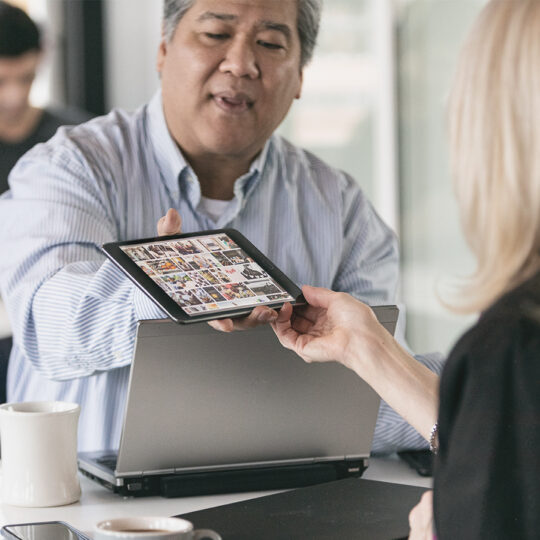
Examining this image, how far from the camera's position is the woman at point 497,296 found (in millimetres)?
797

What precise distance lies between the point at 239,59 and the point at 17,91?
2.61m

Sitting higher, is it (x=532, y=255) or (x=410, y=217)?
(x=532, y=255)

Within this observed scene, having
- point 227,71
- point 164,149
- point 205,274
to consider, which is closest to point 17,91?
point 164,149

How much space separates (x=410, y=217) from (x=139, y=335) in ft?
10.4

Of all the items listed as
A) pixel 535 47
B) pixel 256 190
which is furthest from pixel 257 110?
pixel 535 47

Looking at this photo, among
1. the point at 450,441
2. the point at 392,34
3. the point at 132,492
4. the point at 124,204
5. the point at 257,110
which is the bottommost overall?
the point at 132,492

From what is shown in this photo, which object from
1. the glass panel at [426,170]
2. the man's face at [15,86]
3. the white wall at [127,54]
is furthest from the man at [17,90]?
the glass panel at [426,170]

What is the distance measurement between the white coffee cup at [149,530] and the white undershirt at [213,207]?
103 cm

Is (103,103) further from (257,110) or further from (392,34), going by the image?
(257,110)

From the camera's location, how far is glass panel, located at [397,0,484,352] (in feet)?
12.7

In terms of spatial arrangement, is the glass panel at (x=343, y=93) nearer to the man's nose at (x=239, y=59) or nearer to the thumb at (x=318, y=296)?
the man's nose at (x=239, y=59)

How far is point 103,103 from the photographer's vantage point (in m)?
4.93

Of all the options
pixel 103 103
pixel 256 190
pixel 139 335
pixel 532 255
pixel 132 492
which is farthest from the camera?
pixel 103 103

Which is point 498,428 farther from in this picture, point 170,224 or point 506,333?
point 170,224
